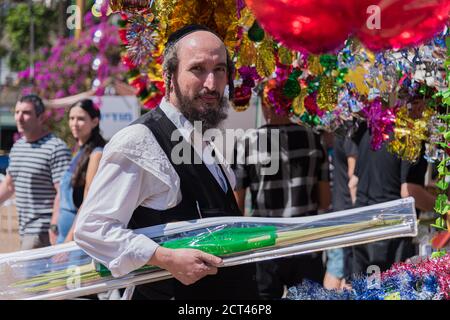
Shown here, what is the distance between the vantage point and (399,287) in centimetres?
236

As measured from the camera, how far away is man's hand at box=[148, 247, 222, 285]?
A: 2227 mm

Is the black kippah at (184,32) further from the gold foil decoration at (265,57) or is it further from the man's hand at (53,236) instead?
the man's hand at (53,236)

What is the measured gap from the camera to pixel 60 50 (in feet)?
42.3

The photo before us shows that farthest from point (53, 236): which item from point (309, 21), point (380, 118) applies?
point (309, 21)

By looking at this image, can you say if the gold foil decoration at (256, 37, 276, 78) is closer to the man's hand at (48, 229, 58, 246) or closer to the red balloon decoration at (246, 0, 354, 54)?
the red balloon decoration at (246, 0, 354, 54)

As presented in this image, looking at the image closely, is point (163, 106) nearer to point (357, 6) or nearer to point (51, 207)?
point (357, 6)

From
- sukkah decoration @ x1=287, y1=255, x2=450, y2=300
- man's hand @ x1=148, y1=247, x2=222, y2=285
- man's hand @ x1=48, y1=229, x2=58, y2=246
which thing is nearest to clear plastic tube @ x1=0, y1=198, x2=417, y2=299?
man's hand @ x1=148, y1=247, x2=222, y2=285

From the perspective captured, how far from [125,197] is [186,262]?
0.25 m

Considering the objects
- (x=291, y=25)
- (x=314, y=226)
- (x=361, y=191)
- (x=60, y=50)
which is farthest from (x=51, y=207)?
(x=60, y=50)

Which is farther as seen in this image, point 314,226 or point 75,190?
point 75,190

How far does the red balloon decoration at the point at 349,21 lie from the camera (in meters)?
1.85

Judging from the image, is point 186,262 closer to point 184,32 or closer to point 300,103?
point 184,32

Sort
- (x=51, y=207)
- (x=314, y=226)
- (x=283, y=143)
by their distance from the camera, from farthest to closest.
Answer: (x=51, y=207) → (x=283, y=143) → (x=314, y=226)
